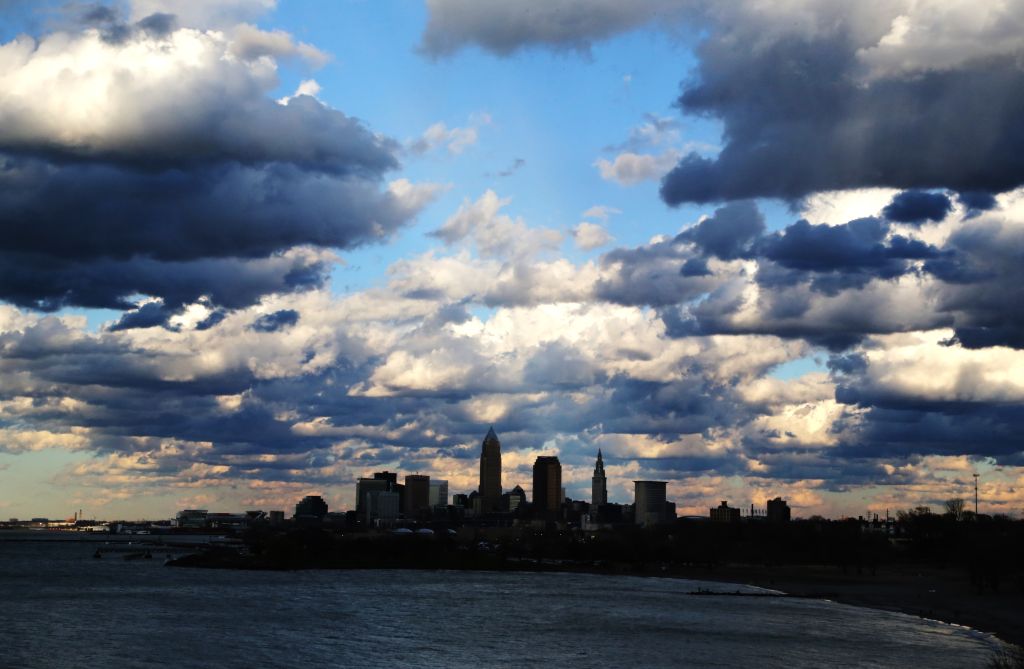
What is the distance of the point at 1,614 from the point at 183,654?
6200cm

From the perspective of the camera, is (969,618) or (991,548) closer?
(969,618)

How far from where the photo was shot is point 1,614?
162 m

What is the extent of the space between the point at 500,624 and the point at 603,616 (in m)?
19.5

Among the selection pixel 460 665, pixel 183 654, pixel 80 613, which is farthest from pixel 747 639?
pixel 80 613

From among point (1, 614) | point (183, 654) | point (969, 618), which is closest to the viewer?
point (183, 654)

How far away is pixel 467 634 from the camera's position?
139000mm

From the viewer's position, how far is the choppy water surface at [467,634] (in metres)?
112

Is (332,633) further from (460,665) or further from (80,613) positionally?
(80,613)

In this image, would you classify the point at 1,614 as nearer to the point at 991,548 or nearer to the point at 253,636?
the point at 253,636

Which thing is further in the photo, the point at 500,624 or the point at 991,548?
the point at 991,548

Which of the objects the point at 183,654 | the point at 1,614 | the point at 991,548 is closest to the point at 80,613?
the point at 1,614

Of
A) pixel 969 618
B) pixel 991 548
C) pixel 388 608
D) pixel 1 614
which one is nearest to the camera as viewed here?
pixel 969 618

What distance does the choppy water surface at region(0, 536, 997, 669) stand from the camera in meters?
112

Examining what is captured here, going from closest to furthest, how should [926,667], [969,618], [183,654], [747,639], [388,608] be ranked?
[926,667], [183,654], [747,639], [969,618], [388,608]
